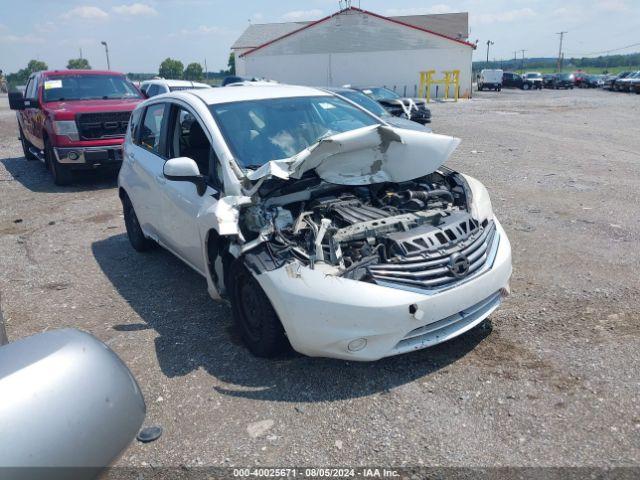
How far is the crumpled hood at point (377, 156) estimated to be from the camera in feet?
13.8

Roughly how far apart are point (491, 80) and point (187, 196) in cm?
4776

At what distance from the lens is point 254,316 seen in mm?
3848

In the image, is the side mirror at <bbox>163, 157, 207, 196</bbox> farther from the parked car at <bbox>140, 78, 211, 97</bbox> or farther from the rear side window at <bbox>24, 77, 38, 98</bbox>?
the parked car at <bbox>140, 78, 211, 97</bbox>

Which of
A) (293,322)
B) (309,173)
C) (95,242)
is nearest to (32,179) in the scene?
(95,242)

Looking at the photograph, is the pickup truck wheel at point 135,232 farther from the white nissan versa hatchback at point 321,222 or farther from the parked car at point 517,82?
the parked car at point 517,82

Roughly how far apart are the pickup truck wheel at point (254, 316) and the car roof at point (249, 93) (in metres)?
1.68

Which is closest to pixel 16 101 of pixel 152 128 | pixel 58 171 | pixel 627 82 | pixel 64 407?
pixel 58 171

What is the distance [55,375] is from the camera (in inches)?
64.2

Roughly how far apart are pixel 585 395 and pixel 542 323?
99 centimetres

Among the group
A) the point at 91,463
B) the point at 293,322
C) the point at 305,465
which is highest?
the point at 91,463

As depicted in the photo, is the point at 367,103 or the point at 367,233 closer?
the point at 367,233

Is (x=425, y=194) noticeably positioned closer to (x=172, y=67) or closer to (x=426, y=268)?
(x=426, y=268)

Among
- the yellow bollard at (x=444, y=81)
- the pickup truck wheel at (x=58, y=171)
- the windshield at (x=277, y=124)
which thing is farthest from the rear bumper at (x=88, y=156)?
the yellow bollard at (x=444, y=81)

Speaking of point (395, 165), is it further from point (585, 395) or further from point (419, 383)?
point (585, 395)
